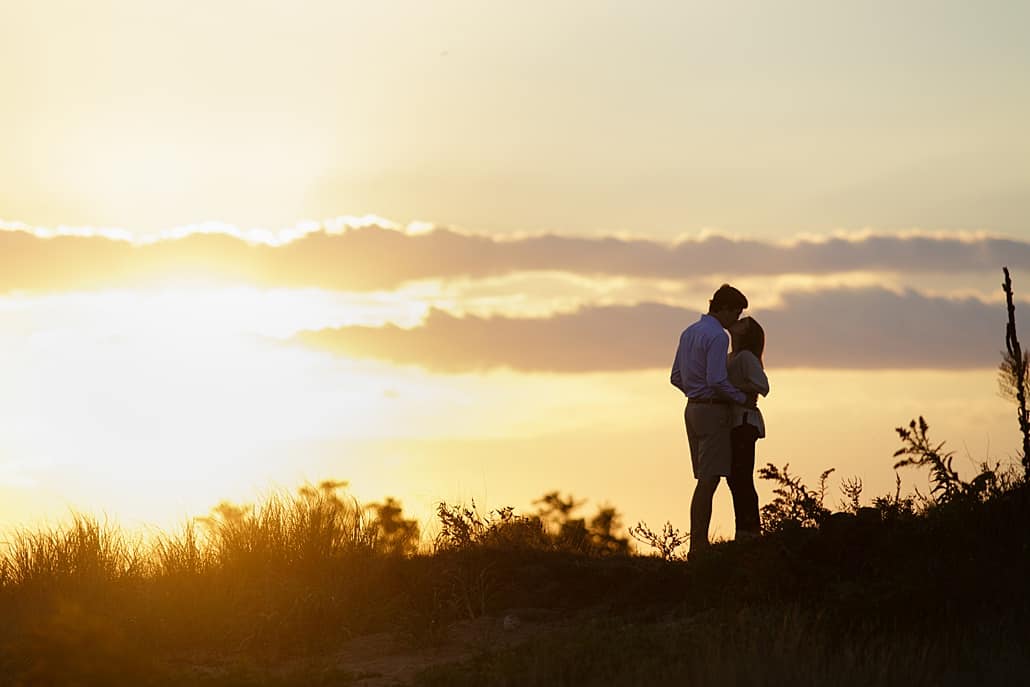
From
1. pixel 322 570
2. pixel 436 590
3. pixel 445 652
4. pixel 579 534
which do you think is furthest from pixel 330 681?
pixel 579 534

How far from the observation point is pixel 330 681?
1157 centimetres

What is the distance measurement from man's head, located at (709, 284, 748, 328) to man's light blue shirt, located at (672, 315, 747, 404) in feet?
0.25

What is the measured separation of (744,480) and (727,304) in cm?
179

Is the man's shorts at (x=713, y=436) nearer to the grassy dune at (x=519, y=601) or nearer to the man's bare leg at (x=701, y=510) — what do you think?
the man's bare leg at (x=701, y=510)

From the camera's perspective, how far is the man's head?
553 inches

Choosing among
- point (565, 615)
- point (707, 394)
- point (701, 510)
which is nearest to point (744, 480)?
point (701, 510)

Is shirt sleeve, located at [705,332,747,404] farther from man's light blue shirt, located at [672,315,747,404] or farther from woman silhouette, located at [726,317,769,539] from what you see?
woman silhouette, located at [726,317,769,539]

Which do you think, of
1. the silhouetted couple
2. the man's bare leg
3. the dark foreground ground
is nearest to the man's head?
the silhouetted couple

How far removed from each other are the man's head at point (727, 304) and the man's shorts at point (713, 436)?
886 mm

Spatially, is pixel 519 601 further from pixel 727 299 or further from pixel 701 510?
pixel 727 299

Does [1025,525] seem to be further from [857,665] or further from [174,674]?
[174,674]

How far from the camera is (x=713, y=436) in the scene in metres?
14.0

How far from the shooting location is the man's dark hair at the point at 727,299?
14055 mm

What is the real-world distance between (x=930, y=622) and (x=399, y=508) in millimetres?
8666
